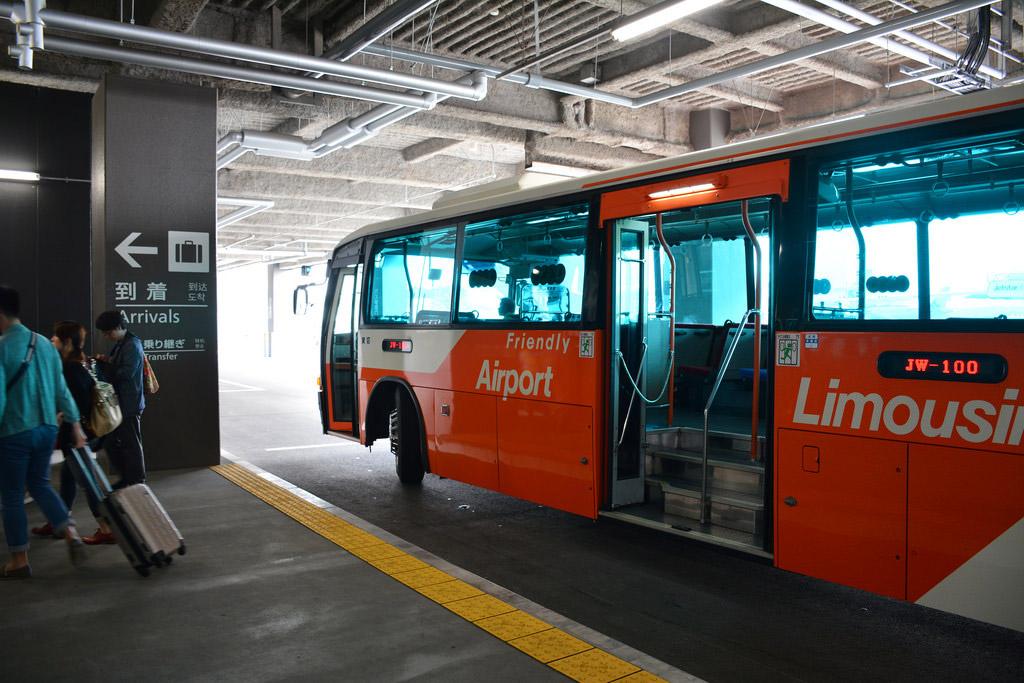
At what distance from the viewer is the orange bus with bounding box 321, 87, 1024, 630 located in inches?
158

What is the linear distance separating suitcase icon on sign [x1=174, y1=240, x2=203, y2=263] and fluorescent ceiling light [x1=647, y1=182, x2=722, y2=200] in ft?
19.8

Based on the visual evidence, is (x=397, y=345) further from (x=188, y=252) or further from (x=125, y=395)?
(x=188, y=252)

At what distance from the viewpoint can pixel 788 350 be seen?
484cm

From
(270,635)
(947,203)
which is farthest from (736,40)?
(270,635)

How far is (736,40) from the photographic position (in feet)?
31.7

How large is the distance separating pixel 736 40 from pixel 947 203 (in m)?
6.21

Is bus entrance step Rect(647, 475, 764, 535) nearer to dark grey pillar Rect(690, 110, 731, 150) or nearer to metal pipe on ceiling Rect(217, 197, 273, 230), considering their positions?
dark grey pillar Rect(690, 110, 731, 150)

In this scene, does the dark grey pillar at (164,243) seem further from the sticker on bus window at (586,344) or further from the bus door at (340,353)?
the sticker on bus window at (586,344)

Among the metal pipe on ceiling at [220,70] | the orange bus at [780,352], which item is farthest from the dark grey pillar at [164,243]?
the orange bus at [780,352]

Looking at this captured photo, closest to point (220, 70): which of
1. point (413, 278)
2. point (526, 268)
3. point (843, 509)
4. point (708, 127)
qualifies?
point (413, 278)

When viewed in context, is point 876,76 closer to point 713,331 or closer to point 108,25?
point 713,331

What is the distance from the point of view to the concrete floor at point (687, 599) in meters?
4.22

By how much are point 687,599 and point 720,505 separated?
733mm

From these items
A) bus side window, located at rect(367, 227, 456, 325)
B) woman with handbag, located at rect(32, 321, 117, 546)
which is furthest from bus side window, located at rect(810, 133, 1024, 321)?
woman with handbag, located at rect(32, 321, 117, 546)
